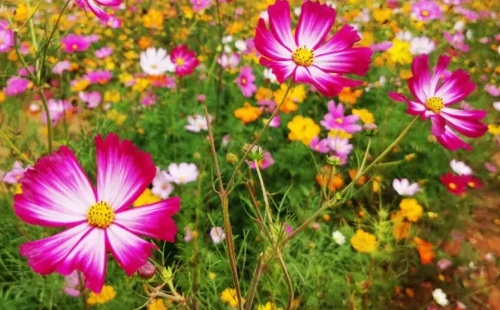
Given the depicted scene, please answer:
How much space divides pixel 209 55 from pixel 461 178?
1172 mm

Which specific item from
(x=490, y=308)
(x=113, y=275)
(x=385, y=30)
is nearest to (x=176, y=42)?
(x=385, y=30)

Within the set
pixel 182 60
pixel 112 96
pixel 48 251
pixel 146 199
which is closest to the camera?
pixel 48 251

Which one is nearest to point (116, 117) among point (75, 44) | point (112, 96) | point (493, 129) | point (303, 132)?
point (112, 96)

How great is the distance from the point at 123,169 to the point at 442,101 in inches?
19.0

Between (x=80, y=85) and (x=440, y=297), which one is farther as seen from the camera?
(x=80, y=85)

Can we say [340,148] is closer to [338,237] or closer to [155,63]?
[338,237]

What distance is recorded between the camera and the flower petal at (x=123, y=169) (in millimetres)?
490

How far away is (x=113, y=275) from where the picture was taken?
1.20 meters

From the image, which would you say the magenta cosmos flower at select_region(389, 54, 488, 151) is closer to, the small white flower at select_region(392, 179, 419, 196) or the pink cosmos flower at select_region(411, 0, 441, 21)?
the small white flower at select_region(392, 179, 419, 196)

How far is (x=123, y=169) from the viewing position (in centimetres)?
50

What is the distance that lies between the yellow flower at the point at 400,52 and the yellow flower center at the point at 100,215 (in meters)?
1.43

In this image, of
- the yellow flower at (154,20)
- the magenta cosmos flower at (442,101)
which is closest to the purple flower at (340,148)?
the magenta cosmos flower at (442,101)

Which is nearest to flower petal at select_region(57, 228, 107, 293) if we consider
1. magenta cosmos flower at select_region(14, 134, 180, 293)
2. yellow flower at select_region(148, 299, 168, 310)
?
magenta cosmos flower at select_region(14, 134, 180, 293)

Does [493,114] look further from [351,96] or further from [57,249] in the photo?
[57,249]
